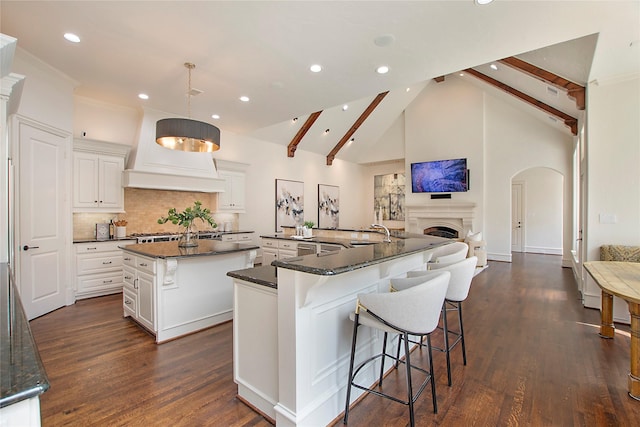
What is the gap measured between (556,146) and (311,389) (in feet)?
26.5

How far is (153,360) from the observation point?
2625mm

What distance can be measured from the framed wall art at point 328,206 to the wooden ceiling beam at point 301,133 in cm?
149

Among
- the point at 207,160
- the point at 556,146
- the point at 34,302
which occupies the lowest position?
the point at 34,302

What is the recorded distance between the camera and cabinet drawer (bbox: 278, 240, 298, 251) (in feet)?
16.5

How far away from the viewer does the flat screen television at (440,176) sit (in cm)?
803

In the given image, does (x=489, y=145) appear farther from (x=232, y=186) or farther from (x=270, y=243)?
(x=232, y=186)

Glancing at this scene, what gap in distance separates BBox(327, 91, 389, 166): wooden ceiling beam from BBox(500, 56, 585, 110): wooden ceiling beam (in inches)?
128

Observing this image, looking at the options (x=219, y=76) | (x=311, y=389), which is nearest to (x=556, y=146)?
(x=219, y=76)

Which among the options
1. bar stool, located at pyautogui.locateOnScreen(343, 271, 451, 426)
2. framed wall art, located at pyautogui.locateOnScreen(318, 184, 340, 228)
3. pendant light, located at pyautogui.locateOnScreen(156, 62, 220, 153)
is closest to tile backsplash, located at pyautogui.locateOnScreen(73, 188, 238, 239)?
pendant light, located at pyautogui.locateOnScreen(156, 62, 220, 153)

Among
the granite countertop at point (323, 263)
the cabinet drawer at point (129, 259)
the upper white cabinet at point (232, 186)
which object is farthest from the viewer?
the upper white cabinet at point (232, 186)

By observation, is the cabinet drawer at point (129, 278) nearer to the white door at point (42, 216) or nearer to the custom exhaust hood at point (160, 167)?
the white door at point (42, 216)

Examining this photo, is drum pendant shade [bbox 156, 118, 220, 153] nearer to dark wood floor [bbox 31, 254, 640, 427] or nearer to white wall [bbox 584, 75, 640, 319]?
dark wood floor [bbox 31, 254, 640, 427]

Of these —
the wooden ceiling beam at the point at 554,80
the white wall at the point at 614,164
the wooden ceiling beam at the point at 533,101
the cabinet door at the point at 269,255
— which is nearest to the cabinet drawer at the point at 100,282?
the cabinet door at the point at 269,255

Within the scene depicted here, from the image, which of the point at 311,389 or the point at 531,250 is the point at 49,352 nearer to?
the point at 311,389
